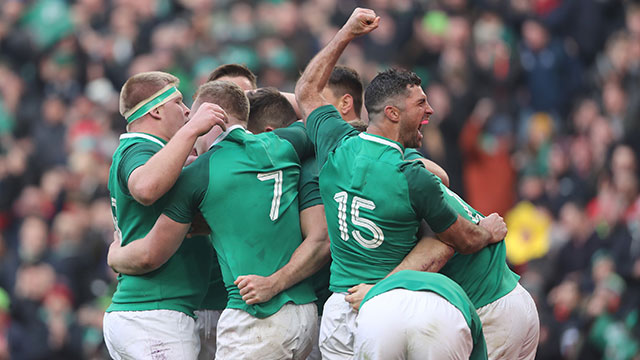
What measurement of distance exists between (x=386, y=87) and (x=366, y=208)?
73 cm

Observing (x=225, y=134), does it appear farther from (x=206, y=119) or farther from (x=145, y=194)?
(x=145, y=194)

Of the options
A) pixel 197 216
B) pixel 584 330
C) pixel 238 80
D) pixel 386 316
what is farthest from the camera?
pixel 584 330

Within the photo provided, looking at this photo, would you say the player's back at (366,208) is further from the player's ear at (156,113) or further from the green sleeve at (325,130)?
the player's ear at (156,113)

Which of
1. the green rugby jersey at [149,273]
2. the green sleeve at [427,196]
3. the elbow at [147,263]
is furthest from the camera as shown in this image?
the green rugby jersey at [149,273]

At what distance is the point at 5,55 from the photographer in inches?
655

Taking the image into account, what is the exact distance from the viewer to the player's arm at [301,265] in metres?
5.77

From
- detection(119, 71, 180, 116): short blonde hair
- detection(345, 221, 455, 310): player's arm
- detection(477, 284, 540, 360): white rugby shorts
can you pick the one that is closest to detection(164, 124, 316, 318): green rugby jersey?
detection(345, 221, 455, 310): player's arm

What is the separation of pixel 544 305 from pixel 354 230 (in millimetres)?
6268

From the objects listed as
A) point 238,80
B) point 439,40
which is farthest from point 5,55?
point 238,80

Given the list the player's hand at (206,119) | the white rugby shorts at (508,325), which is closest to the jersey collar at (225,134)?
the player's hand at (206,119)

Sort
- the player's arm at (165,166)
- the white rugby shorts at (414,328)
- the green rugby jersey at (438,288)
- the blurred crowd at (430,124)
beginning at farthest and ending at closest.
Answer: the blurred crowd at (430,124) < the player's arm at (165,166) < the green rugby jersey at (438,288) < the white rugby shorts at (414,328)

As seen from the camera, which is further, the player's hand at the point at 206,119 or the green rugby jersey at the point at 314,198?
the green rugby jersey at the point at 314,198

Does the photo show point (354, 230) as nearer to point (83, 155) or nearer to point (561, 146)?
point (561, 146)

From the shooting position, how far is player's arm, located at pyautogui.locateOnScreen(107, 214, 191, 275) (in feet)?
19.1
